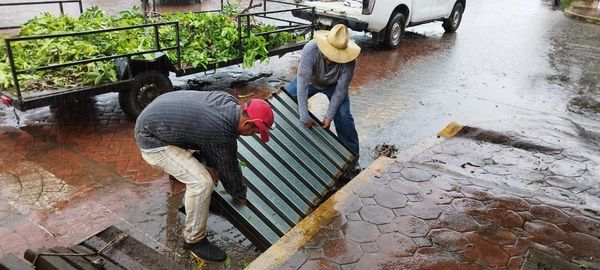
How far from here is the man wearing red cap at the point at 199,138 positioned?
352 centimetres

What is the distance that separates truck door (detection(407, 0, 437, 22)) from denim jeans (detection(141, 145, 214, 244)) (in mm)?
9317

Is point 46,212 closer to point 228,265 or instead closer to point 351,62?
point 228,265

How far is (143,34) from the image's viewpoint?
723 centimetres

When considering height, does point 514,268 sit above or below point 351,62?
below

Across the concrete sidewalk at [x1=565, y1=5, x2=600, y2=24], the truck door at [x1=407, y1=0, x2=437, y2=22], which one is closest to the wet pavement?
the truck door at [x1=407, y1=0, x2=437, y2=22]

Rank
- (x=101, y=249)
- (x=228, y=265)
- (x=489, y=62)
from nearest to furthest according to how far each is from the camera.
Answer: (x=101, y=249) → (x=228, y=265) → (x=489, y=62)

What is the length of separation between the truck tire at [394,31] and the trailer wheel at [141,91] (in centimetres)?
626

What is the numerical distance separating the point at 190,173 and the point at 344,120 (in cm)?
235

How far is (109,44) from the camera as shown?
6.48 metres

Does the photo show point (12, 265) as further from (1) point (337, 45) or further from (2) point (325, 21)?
(2) point (325, 21)

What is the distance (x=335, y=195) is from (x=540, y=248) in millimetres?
1851

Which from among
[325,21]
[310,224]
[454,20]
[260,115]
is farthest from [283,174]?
[454,20]

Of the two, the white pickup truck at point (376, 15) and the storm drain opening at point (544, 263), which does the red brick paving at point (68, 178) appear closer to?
the storm drain opening at point (544, 263)

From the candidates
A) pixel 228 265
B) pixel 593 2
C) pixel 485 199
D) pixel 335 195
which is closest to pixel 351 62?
pixel 335 195
